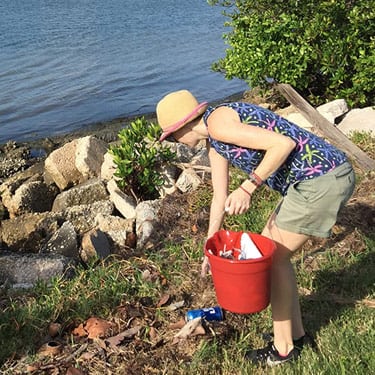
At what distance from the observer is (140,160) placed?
251 inches

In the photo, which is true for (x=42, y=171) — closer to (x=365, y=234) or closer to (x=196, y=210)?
(x=196, y=210)

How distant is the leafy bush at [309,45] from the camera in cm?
714

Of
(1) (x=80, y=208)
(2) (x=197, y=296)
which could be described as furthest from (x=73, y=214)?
(2) (x=197, y=296)

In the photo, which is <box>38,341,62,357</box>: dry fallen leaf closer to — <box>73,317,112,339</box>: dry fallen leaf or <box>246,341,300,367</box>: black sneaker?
<box>73,317,112,339</box>: dry fallen leaf

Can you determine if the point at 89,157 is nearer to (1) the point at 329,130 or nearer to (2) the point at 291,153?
(1) the point at 329,130

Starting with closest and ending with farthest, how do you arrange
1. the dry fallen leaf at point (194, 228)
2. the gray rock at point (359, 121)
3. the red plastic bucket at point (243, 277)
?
the red plastic bucket at point (243, 277) → the dry fallen leaf at point (194, 228) → the gray rock at point (359, 121)

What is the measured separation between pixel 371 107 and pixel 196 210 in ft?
10.0

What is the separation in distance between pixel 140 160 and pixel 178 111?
3401 mm

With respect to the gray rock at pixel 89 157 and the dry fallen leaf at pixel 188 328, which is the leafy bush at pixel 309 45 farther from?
the dry fallen leaf at pixel 188 328

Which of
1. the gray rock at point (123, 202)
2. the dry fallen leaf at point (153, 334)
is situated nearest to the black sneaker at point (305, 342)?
the dry fallen leaf at point (153, 334)

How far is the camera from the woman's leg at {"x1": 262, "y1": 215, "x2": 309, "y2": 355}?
3031 millimetres

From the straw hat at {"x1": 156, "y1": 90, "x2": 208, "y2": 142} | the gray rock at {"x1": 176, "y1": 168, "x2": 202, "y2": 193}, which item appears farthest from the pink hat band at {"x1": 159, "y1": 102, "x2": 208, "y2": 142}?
the gray rock at {"x1": 176, "y1": 168, "x2": 202, "y2": 193}

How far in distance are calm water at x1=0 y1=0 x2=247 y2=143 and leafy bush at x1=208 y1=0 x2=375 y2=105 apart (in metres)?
5.48

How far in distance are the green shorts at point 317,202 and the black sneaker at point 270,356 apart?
0.70m
